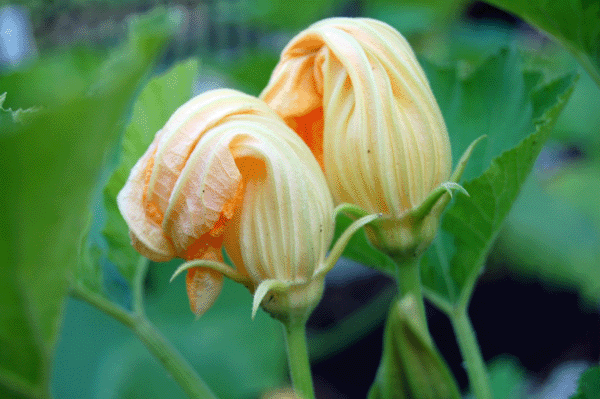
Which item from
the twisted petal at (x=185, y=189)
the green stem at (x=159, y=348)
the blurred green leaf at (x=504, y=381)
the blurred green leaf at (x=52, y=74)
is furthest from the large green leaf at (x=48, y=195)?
the blurred green leaf at (x=52, y=74)

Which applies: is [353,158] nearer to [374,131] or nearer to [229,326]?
[374,131]

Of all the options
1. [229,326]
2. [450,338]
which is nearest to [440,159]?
[229,326]

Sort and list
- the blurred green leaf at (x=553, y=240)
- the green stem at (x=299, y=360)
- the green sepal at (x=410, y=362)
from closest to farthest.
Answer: the green sepal at (x=410, y=362)
the green stem at (x=299, y=360)
the blurred green leaf at (x=553, y=240)

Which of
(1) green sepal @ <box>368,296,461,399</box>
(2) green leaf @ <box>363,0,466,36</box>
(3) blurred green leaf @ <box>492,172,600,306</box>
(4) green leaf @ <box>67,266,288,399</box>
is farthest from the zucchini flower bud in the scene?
(2) green leaf @ <box>363,0,466,36</box>

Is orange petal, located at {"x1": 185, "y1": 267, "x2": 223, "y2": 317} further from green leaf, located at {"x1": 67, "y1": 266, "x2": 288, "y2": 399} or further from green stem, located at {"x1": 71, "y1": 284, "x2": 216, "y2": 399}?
green leaf, located at {"x1": 67, "y1": 266, "x2": 288, "y2": 399}

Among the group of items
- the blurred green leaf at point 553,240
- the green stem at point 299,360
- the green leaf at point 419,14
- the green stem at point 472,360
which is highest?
the green stem at point 299,360

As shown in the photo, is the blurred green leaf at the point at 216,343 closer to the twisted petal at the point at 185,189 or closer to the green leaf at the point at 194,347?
the green leaf at the point at 194,347

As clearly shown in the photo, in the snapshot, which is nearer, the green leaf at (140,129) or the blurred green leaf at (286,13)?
the green leaf at (140,129)

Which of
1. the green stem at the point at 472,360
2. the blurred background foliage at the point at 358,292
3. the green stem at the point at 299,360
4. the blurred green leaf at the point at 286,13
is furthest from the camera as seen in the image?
the blurred green leaf at the point at 286,13
